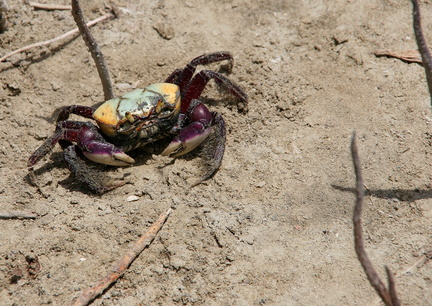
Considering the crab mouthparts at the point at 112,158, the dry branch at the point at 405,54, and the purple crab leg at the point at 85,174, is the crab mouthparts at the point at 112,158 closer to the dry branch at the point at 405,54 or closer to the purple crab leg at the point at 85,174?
the purple crab leg at the point at 85,174

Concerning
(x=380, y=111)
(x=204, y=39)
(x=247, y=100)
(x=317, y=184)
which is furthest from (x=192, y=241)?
(x=204, y=39)

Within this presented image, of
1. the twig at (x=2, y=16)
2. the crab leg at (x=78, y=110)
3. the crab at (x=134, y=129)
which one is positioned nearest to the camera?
the crab at (x=134, y=129)

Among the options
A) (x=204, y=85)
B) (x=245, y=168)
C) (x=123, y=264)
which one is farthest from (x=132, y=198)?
(x=204, y=85)

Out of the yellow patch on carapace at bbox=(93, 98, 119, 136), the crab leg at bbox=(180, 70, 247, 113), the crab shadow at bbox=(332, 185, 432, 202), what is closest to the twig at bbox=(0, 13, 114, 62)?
the yellow patch on carapace at bbox=(93, 98, 119, 136)

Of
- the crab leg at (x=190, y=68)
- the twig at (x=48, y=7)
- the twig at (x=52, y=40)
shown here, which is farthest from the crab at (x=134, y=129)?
the twig at (x=48, y=7)

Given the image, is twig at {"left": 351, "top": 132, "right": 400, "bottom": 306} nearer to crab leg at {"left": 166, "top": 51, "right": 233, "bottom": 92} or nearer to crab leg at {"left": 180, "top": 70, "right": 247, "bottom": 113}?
crab leg at {"left": 180, "top": 70, "right": 247, "bottom": 113}
